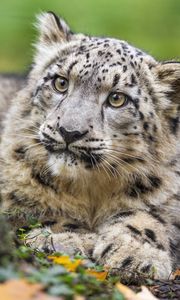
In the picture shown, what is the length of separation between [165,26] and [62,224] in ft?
55.4

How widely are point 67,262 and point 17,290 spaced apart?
1380mm

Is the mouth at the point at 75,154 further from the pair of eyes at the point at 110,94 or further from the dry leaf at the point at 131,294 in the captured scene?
the dry leaf at the point at 131,294

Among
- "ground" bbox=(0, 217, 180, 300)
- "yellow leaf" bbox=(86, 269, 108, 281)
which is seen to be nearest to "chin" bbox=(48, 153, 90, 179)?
"yellow leaf" bbox=(86, 269, 108, 281)

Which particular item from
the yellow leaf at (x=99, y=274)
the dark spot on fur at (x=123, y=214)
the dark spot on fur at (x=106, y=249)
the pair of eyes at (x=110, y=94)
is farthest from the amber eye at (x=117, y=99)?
the yellow leaf at (x=99, y=274)

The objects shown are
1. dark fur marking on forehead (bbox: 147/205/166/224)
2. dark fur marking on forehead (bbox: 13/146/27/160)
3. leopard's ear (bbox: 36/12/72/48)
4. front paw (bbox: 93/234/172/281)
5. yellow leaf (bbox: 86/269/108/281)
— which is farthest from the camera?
leopard's ear (bbox: 36/12/72/48)

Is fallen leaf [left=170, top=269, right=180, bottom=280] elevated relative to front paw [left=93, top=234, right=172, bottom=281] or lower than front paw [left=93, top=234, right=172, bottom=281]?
lower

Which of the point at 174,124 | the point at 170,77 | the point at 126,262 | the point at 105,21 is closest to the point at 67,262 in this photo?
the point at 126,262

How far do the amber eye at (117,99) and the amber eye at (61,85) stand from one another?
452mm

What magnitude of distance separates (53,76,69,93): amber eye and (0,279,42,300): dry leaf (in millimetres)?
3911

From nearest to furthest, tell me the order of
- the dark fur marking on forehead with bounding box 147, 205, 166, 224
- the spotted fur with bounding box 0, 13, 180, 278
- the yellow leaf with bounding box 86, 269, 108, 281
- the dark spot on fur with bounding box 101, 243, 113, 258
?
the yellow leaf with bounding box 86, 269, 108, 281 → the dark spot on fur with bounding box 101, 243, 113, 258 → the spotted fur with bounding box 0, 13, 180, 278 → the dark fur marking on forehead with bounding box 147, 205, 166, 224

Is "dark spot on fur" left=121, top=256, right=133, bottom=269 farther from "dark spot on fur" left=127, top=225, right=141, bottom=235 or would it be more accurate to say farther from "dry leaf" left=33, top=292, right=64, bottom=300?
"dry leaf" left=33, top=292, right=64, bottom=300

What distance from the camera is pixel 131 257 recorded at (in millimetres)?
7613

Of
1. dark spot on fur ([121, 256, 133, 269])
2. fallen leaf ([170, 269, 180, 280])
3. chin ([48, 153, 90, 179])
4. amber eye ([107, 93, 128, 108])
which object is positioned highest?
amber eye ([107, 93, 128, 108])

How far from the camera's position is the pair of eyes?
27.8ft
